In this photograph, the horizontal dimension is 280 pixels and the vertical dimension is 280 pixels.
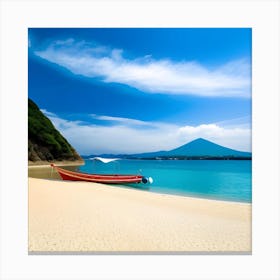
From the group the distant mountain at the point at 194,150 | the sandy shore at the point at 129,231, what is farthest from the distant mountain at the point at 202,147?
the sandy shore at the point at 129,231

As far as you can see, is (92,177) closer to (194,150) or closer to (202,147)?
(194,150)

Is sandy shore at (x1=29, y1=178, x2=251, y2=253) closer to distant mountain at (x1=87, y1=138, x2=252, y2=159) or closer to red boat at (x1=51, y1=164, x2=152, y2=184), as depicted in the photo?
distant mountain at (x1=87, y1=138, x2=252, y2=159)

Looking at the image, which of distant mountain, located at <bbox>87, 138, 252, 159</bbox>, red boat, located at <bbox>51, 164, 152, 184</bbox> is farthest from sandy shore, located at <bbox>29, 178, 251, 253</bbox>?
red boat, located at <bbox>51, 164, 152, 184</bbox>

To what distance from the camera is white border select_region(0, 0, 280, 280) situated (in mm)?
3148
